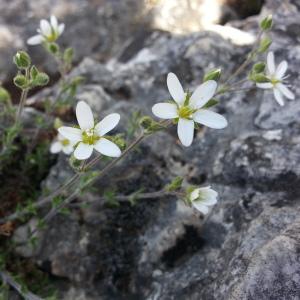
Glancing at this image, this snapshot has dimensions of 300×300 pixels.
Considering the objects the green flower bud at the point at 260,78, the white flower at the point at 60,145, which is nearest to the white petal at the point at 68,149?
the white flower at the point at 60,145

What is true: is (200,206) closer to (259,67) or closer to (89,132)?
(89,132)

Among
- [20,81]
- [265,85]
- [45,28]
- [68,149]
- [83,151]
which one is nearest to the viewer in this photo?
[83,151]

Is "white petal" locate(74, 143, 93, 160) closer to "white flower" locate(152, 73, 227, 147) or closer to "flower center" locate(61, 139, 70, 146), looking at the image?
"white flower" locate(152, 73, 227, 147)

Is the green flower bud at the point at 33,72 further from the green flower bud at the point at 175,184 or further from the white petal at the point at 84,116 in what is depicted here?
the green flower bud at the point at 175,184

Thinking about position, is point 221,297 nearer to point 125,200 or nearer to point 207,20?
point 125,200

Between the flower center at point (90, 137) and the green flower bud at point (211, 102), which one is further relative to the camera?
Answer: the green flower bud at point (211, 102)

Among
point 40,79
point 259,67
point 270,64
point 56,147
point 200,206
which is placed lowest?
point 56,147

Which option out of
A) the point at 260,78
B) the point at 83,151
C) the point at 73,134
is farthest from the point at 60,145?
the point at 260,78
